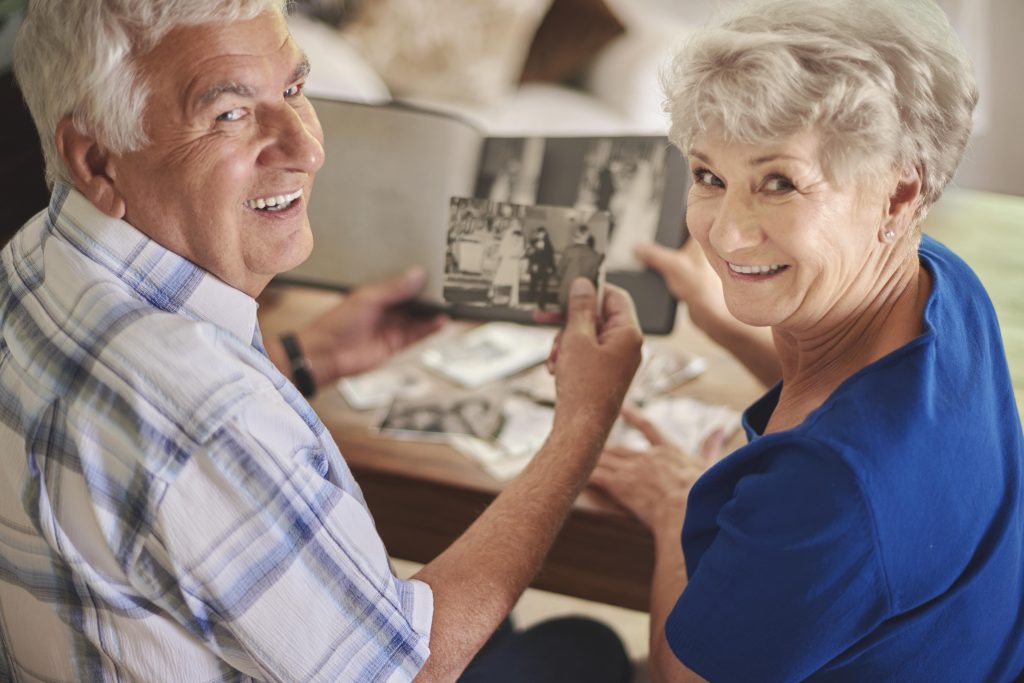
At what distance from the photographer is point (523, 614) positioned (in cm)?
221

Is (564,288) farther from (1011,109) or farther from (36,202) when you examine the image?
(1011,109)

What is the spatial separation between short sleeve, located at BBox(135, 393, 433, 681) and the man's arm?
76mm

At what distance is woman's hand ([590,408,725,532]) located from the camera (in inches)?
54.2

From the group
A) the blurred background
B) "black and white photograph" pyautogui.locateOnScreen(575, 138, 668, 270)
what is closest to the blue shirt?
"black and white photograph" pyautogui.locateOnScreen(575, 138, 668, 270)

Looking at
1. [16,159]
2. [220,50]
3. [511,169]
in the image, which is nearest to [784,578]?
[220,50]

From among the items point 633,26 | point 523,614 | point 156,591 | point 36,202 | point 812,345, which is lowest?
point 523,614

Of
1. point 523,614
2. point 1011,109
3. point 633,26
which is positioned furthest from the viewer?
point 1011,109

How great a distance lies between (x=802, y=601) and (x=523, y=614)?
4.51 feet

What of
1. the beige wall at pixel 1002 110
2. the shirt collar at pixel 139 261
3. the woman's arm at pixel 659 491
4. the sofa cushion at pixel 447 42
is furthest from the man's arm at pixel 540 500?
the beige wall at pixel 1002 110

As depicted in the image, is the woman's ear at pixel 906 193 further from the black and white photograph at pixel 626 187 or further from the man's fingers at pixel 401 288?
the man's fingers at pixel 401 288

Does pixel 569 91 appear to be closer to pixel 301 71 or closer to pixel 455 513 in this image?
pixel 455 513

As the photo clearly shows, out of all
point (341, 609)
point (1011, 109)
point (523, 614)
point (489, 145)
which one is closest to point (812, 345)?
point (341, 609)

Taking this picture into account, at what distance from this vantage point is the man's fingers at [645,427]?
1499mm

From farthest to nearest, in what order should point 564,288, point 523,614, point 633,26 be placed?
point 633,26 → point 523,614 → point 564,288
